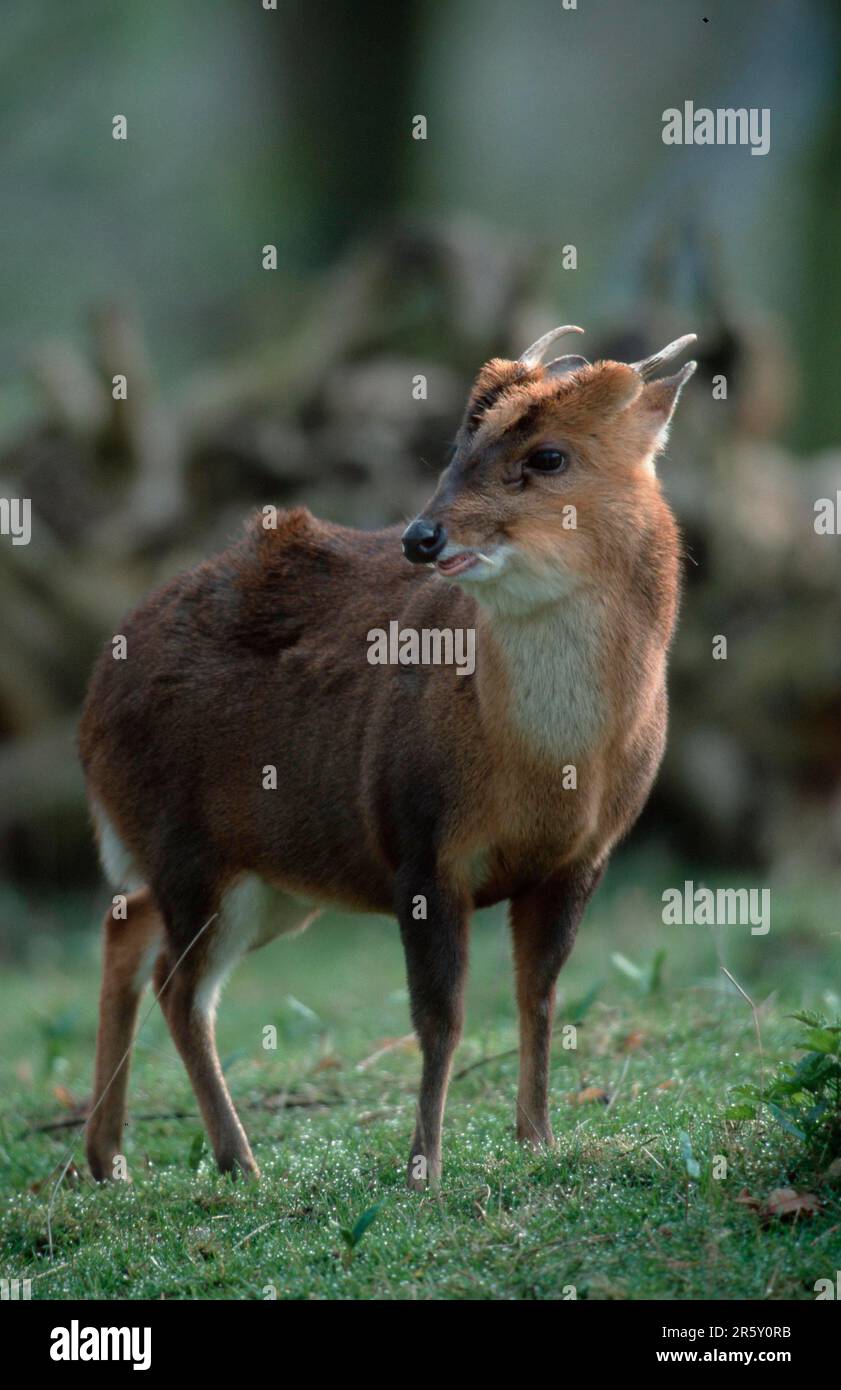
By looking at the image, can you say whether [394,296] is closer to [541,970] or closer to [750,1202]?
[541,970]

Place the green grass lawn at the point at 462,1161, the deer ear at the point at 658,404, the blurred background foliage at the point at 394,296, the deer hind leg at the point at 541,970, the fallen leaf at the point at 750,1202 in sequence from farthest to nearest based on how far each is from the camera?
the blurred background foliage at the point at 394,296 < the deer hind leg at the point at 541,970 < the deer ear at the point at 658,404 < the fallen leaf at the point at 750,1202 < the green grass lawn at the point at 462,1161

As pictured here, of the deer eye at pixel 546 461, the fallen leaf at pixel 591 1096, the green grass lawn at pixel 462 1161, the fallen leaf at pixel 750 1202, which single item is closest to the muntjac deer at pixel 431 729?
the deer eye at pixel 546 461

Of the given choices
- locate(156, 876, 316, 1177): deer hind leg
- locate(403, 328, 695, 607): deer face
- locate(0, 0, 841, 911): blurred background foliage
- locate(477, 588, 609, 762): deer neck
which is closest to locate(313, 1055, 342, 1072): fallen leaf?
locate(156, 876, 316, 1177): deer hind leg

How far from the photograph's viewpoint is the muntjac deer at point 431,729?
17.6 ft

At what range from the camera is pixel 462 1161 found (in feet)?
18.1

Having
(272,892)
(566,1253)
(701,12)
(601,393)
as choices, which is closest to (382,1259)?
(566,1253)

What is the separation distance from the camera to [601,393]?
544 cm

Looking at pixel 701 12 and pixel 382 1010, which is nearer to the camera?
pixel 382 1010

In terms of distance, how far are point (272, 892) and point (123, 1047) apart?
866mm

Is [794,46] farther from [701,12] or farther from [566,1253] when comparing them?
[566,1253]

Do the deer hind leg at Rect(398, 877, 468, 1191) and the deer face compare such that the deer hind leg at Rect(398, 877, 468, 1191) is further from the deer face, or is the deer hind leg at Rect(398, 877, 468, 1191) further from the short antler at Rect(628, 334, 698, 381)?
the short antler at Rect(628, 334, 698, 381)

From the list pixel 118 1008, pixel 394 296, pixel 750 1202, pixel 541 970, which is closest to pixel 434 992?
pixel 541 970

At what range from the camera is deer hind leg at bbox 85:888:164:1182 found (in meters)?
6.44

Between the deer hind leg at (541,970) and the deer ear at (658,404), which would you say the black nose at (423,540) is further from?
the deer hind leg at (541,970)
